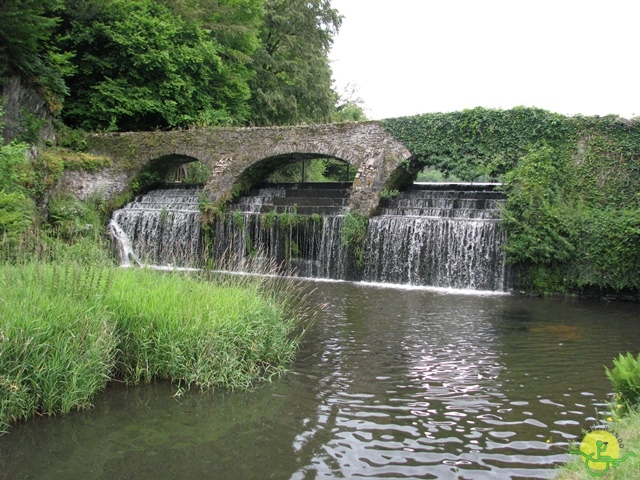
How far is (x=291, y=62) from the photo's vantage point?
2555cm

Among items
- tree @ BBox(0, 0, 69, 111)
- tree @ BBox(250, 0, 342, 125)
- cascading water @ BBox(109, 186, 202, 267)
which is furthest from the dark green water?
tree @ BBox(250, 0, 342, 125)

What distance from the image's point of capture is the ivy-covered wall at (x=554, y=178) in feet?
40.4

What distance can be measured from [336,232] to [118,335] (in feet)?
32.4

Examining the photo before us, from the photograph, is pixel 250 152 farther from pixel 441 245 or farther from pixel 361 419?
pixel 361 419

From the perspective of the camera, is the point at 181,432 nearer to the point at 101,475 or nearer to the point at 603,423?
the point at 101,475

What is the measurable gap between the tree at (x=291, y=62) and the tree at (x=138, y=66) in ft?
10.8

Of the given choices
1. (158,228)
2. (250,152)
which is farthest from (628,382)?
(250,152)

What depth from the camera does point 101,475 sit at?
13.1 feet

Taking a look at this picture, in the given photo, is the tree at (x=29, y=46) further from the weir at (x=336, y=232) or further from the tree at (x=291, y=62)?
the tree at (x=291, y=62)

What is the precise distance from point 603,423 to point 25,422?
501 centimetres

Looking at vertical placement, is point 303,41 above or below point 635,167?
above

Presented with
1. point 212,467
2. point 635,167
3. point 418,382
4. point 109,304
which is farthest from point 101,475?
point 635,167

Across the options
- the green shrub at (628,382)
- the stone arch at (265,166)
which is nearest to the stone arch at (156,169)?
the stone arch at (265,166)

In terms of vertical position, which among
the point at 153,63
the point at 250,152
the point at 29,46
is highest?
the point at 153,63
